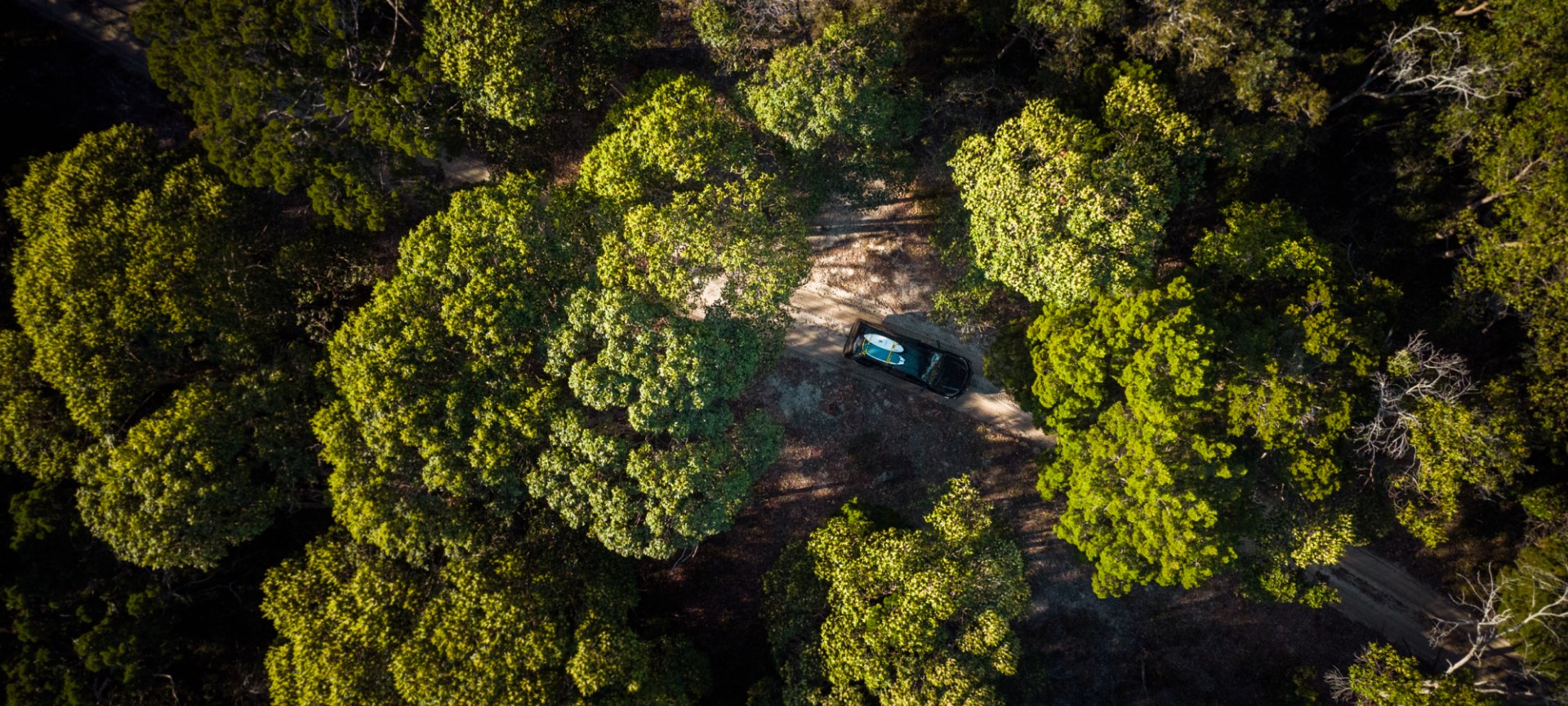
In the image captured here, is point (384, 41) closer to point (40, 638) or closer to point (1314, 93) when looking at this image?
point (40, 638)

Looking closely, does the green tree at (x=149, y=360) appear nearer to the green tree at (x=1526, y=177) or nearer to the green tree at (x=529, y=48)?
the green tree at (x=529, y=48)

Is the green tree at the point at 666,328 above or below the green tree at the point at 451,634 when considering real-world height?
above

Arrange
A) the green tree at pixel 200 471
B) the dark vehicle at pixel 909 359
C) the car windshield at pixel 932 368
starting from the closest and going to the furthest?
the green tree at pixel 200 471
the dark vehicle at pixel 909 359
the car windshield at pixel 932 368

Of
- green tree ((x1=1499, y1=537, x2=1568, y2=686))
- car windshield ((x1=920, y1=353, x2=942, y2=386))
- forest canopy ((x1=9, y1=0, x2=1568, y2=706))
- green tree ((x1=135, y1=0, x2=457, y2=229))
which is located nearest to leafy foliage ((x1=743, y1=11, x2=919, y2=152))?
forest canopy ((x1=9, y1=0, x2=1568, y2=706))

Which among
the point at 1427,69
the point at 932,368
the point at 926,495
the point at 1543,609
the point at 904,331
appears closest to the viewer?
the point at 1543,609

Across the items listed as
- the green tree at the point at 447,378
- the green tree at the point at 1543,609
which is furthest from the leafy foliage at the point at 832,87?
the green tree at the point at 1543,609

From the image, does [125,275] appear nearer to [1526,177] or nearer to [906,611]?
[906,611]

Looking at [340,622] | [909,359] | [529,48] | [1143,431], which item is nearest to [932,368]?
[909,359]
